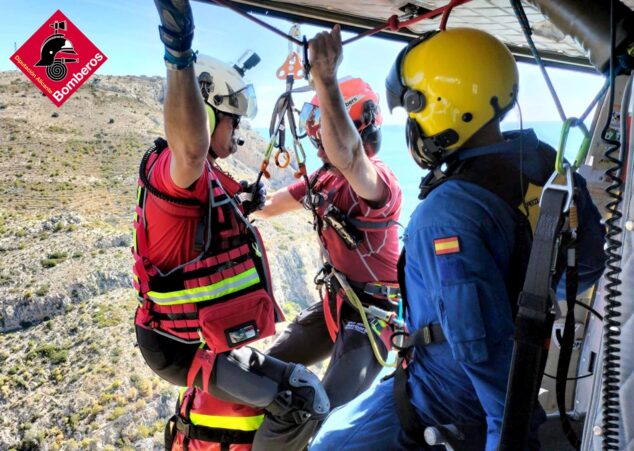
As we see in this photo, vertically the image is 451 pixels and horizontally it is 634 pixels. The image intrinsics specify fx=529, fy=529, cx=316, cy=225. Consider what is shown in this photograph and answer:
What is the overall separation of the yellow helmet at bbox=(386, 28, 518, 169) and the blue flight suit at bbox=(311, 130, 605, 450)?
0.31 feet

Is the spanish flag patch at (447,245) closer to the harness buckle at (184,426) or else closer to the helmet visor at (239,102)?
the helmet visor at (239,102)

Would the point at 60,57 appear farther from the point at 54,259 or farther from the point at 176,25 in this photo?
the point at 54,259

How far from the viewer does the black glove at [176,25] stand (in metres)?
1.40

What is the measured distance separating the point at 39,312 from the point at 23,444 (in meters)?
6.01

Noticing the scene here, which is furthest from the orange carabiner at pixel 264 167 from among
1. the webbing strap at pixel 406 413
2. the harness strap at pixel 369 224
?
the webbing strap at pixel 406 413

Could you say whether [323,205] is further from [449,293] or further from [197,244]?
[449,293]

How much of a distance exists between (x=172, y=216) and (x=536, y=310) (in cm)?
147

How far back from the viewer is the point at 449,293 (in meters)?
1.23

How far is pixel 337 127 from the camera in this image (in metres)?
2.20

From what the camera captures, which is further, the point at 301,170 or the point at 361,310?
the point at 301,170

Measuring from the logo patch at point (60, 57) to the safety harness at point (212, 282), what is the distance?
829 centimetres

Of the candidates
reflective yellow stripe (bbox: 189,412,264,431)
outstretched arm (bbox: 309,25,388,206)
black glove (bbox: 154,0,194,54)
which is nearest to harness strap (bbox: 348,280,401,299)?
outstretched arm (bbox: 309,25,388,206)

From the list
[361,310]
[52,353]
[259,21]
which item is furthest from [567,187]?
[52,353]

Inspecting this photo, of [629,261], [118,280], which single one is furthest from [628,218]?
[118,280]
